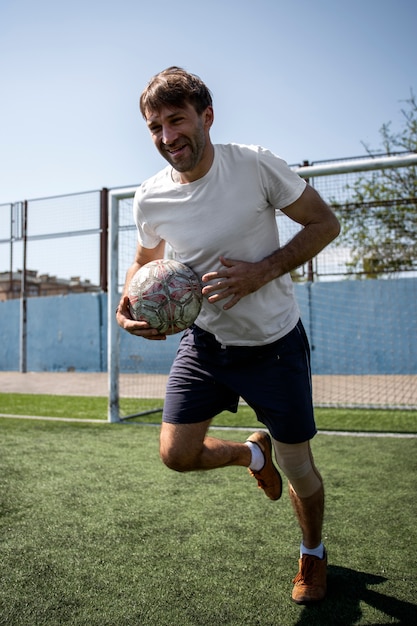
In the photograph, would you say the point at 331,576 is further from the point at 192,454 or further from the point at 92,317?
the point at 92,317

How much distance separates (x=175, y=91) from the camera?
101 inches

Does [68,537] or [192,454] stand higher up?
[192,454]

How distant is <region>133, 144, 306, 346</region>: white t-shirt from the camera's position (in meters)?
2.57

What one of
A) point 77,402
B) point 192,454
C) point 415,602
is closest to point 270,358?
point 192,454

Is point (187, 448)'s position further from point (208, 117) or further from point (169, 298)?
point (208, 117)

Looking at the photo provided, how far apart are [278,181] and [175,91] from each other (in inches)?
24.0

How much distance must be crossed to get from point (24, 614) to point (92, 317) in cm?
1457

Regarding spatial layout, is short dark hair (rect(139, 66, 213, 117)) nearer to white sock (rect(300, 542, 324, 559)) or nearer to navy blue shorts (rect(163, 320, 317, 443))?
navy blue shorts (rect(163, 320, 317, 443))

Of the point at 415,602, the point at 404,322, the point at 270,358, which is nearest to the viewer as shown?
→ the point at 415,602

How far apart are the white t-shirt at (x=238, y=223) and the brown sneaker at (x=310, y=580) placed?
0.98 meters

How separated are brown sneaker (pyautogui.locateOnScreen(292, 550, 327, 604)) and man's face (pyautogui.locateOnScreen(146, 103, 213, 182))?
5.97ft

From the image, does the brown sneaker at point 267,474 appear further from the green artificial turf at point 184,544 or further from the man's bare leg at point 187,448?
the man's bare leg at point 187,448

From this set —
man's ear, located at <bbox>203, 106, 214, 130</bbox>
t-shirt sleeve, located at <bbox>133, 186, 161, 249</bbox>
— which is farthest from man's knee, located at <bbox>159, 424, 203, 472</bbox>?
man's ear, located at <bbox>203, 106, 214, 130</bbox>

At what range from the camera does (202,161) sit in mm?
2650
